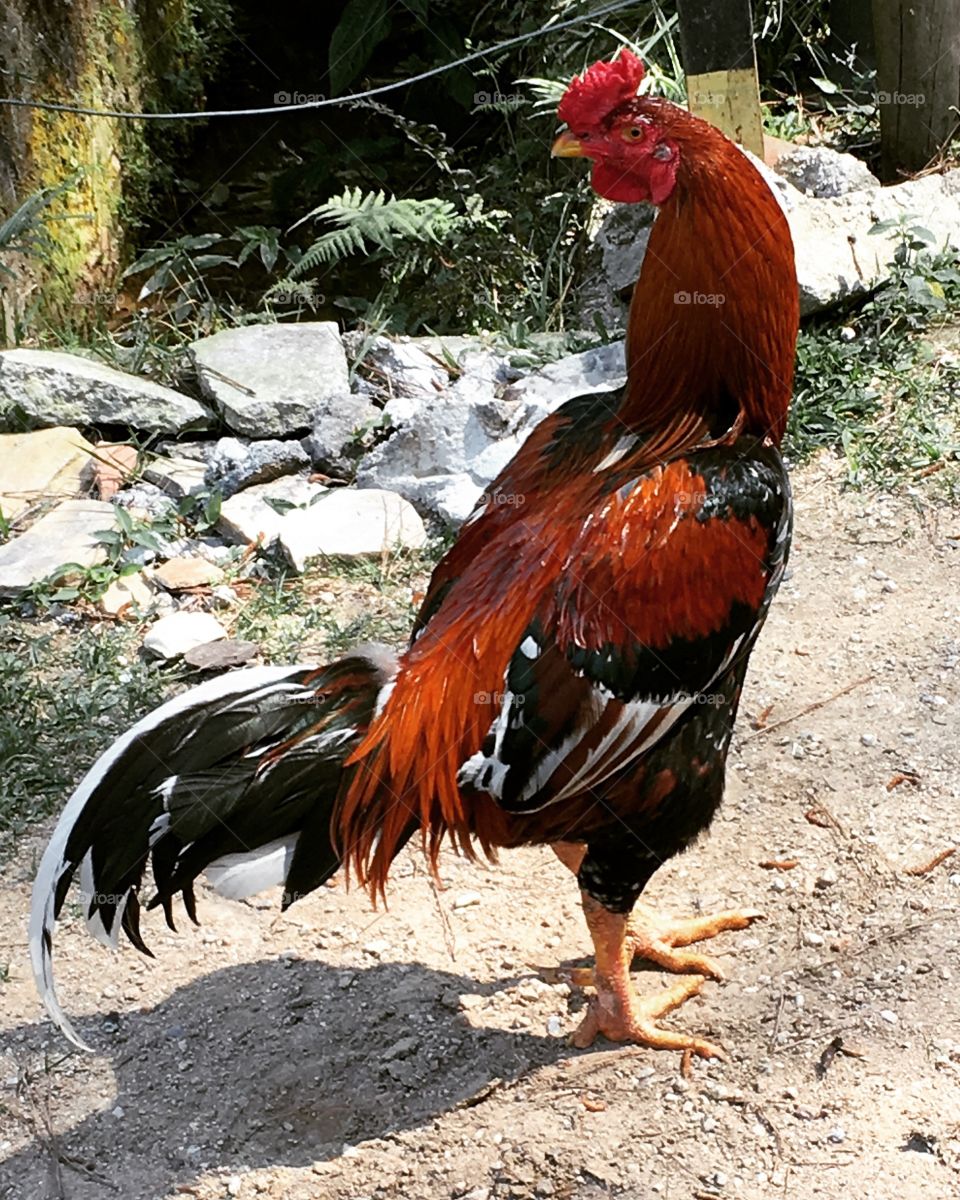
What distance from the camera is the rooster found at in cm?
289

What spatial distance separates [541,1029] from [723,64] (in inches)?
170

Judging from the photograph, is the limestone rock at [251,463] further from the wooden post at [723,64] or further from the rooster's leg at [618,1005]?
the rooster's leg at [618,1005]

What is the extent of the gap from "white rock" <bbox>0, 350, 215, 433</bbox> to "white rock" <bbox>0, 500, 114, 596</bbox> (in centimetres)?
56

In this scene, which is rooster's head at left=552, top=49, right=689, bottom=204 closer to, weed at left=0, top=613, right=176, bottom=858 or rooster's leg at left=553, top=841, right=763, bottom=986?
rooster's leg at left=553, top=841, right=763, bottom=986

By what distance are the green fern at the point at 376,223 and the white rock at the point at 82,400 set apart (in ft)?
3.76

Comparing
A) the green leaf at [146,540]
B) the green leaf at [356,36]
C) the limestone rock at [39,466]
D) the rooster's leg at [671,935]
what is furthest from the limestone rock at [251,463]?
the green leaf at [356,36]

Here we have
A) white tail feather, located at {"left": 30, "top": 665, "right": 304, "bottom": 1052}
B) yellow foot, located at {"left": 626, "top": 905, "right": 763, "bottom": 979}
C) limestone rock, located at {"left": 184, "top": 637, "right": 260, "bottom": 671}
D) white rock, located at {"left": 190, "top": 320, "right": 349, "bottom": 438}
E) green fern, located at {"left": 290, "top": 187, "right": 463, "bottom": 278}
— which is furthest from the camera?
green fern, located at {"left": 290, "top": 187, "right": 463, "bottom": 278}

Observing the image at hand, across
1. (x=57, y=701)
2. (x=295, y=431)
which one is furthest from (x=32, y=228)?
(x=57, y=701)

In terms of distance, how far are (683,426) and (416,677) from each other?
2.87 feet

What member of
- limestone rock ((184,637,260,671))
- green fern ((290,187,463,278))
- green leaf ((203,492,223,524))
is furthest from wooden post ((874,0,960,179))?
limestone rock ((184,637,260,671))

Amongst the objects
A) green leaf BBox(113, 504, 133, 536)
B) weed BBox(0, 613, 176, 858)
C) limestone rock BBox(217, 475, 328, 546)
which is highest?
green leaf BBox(113, 504, 133, 536)

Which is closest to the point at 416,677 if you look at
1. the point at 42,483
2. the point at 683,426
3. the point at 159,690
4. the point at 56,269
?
the point at 683,426

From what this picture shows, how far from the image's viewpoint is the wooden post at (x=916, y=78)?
256 inches

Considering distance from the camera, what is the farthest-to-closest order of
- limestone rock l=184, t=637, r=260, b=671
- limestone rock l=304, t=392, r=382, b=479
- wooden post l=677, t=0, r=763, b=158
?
limestone rock l=304, t=392, r=382, b=479
wooden post l=677, t=0, r=763, b=158
limestone rock l=184, t=637, r=260, b=671
